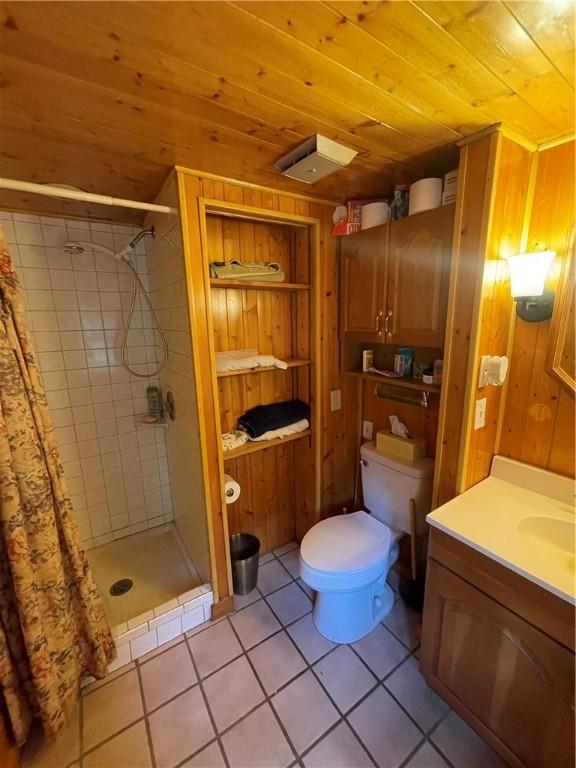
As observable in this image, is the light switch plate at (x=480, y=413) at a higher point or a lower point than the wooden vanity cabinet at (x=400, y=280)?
lower

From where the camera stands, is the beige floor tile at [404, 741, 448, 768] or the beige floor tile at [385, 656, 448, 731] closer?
the beige floor tile at [404, 741, 448, 768]

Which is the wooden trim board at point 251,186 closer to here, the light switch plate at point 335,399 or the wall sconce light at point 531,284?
Result: the wall sconce light at point 531,284

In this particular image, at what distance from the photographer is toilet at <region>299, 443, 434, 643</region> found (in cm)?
153

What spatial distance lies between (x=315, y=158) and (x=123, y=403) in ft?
6.03

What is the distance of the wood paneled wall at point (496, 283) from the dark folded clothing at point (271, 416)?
0.93 metres

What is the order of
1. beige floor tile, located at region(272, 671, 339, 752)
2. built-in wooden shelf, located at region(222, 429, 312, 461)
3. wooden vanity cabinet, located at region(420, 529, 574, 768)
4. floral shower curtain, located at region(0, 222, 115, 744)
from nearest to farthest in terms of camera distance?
wooden vanity cabinet, located at region(420, 529, 574, 768)
floral shower curtain, located at region(0, 222, 115, 744)
beige floor tile, located at region(272, 671, 339, 752)
built-in wooden shelf, located at region(222, 429, 312, 461)

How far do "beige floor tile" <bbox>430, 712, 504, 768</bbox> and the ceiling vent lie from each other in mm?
2257

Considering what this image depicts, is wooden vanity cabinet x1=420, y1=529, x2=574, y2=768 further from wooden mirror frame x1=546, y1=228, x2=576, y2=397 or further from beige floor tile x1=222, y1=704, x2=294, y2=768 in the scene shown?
wooden mirror frame x1=546, y1=228, x2=576, y2=397

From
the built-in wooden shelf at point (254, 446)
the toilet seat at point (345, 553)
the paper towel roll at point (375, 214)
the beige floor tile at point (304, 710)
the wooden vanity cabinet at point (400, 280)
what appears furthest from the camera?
the built-in wooden shelf at point (254, 446)

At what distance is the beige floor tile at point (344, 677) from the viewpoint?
1.38 metres

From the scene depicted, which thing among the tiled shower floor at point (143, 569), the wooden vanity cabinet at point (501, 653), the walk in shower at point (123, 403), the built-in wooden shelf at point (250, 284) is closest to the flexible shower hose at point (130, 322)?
the walk in shower at point (123, 403)

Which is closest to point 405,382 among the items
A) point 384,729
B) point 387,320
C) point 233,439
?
point 387,320

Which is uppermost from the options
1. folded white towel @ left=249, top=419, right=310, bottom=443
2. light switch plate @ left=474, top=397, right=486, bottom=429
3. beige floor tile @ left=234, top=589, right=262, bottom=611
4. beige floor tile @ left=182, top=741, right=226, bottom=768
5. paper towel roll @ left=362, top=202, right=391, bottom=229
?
paper towel roll @ left=362, top=202, right=391, bottom=229

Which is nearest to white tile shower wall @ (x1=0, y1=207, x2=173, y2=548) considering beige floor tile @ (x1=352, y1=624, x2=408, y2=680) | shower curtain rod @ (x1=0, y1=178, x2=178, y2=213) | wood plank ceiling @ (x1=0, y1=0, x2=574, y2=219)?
wood plank ceiling @ (x1=0, y1=0, x2=574, y2=219)
